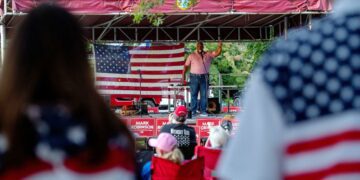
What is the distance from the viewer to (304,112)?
7.28 feet

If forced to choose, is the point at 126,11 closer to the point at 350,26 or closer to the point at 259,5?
the point at 259,5

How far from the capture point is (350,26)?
2.28m

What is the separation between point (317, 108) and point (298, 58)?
6.1 inches

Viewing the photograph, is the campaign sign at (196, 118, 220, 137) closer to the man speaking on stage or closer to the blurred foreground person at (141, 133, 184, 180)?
the man speaking on stage

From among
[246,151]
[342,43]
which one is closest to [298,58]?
[342,43]

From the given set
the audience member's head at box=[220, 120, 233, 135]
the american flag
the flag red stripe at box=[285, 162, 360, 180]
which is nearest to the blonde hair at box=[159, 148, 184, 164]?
the audience member's head at box=[220, 120, 233, 135]

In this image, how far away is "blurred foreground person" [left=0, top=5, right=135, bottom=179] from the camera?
2436mm

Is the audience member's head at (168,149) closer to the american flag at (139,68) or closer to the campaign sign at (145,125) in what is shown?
the campaign sign at (145,125)

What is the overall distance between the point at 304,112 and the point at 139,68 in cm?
1987

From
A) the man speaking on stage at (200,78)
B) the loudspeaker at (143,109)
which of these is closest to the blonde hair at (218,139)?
the man speaking on stage at (200,78)

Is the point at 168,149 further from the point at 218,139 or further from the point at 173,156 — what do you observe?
the point at 218,139

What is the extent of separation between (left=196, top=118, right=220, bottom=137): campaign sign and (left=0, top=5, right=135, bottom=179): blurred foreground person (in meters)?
14.8

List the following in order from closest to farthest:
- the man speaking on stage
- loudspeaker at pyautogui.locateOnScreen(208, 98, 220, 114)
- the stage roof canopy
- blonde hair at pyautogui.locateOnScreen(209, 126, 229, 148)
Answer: blonde hair at pyautogui.locateOnScreen(209, 126, 229, 148)
the stage roof canopy
the man speaking on stage
loudspeaker at pyautogui.locateOnScreen(208, 98, 220, 114)

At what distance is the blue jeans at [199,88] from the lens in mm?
19500
